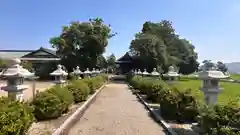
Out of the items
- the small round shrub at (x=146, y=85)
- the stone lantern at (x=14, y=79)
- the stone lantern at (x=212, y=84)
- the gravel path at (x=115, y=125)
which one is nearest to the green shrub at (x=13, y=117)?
the stone lantern at (x=14, y=79)

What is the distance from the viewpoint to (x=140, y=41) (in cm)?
4172

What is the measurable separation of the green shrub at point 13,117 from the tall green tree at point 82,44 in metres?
36.2

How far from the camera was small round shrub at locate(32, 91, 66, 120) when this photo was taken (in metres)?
8.30

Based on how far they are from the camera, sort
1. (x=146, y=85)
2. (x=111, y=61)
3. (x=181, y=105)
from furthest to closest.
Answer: (x=111, y=61) → (x=146, y=85) → (x=181, y=105)

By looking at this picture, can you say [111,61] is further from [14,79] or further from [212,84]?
[14,79]

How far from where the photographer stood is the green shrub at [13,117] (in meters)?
4.50

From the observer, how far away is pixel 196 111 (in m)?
8.31

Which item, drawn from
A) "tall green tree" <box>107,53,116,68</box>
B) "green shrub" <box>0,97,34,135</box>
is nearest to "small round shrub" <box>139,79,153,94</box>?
"green shrub" <box>0,97,34,135</box>

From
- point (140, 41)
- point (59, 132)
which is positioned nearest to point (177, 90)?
point (59, 132)

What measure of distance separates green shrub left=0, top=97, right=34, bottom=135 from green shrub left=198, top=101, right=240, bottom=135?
3.62 m

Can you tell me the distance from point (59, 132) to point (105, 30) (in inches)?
1516

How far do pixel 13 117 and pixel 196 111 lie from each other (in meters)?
5.64

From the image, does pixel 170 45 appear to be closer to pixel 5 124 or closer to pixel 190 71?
pixel 190 71

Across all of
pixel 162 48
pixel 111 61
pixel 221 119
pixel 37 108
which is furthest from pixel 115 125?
pixel 111 61
